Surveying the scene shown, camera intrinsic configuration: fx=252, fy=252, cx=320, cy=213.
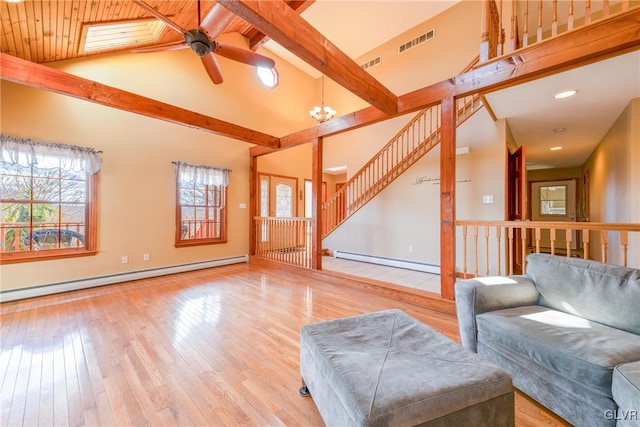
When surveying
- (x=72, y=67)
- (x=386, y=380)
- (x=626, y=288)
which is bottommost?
(x=386, y=380)

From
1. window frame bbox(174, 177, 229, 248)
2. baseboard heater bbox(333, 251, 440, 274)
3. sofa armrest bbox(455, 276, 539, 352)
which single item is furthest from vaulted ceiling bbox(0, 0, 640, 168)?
baseboard heater bbox(333, 251, 440, 274)

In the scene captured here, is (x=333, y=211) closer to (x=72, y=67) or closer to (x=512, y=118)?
(x=512, y=118)

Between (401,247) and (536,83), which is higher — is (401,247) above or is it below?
below

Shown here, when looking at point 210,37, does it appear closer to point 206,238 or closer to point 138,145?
point 138,145

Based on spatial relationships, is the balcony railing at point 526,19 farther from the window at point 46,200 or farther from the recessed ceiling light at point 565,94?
the window at point 46,200

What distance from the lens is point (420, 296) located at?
313 centimetres

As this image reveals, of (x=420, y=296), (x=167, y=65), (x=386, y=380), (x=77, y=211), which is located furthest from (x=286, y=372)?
(x=167, y=65)

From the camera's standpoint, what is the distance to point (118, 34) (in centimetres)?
360

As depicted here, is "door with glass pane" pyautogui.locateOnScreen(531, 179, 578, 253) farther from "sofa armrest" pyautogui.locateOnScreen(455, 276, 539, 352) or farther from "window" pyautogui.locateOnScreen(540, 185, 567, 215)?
"sofa armrest" pyautogui.locateOnScreen(455, 276, 539, 352)

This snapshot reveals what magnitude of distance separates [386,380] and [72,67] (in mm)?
5477

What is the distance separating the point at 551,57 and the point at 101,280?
6294mm

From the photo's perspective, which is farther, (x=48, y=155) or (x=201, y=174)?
(x=201, y=174)

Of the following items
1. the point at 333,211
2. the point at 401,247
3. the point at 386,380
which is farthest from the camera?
the point at 333,211

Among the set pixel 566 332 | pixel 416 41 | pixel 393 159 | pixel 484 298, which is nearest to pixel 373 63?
pixel 416 41
